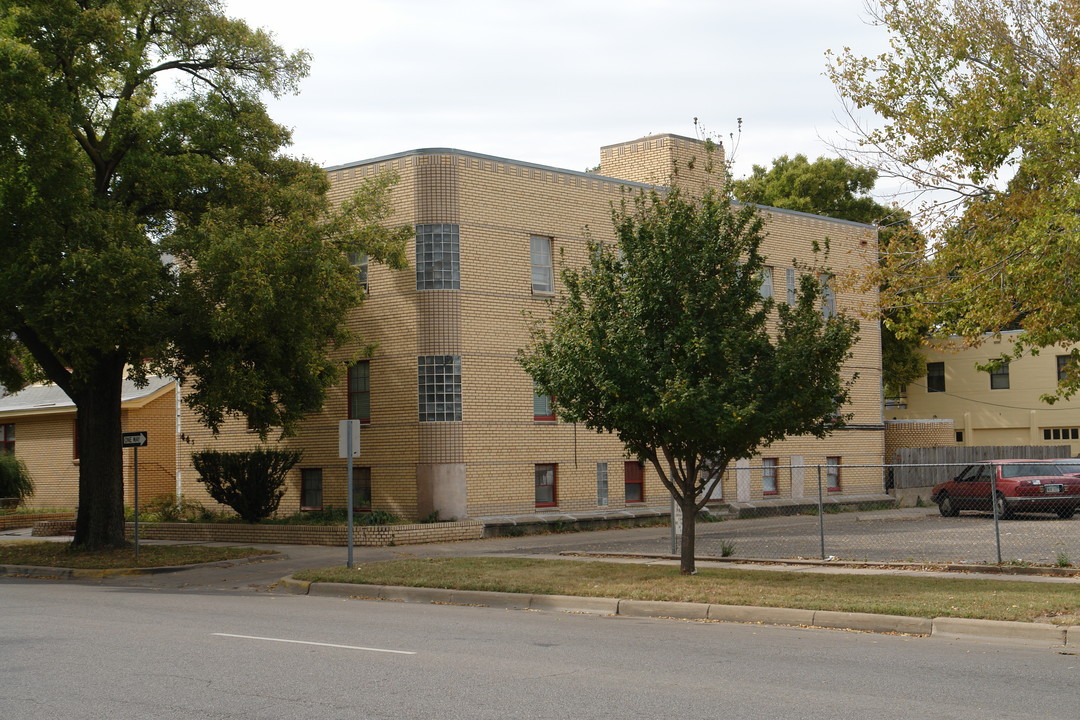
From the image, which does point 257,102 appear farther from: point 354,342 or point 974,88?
point 974,88

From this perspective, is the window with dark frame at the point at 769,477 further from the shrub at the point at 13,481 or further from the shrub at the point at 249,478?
the shrub at the point at 13,481

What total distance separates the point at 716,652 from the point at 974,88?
10804 mm

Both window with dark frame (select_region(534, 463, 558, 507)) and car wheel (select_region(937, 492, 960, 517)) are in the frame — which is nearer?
window with dark frame (select_region(534, 463, 558, 507))

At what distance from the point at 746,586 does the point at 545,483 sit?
1415 cm

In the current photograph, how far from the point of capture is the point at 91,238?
2011cm

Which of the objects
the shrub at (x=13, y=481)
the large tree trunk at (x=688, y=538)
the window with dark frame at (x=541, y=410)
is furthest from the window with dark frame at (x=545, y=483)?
the shrub at (x=13, y=481)

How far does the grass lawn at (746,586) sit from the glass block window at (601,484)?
1036cm

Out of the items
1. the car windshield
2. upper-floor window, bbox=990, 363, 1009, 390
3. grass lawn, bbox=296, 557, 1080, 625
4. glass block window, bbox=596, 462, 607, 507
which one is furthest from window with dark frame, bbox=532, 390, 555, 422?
upper-floor window, bbox=990, 363, 1009, 390

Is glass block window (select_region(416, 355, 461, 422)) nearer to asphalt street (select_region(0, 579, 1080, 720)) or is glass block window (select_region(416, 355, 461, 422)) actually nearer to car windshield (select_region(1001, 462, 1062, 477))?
asphalt street (select_region(0, 579, 1080, 720))

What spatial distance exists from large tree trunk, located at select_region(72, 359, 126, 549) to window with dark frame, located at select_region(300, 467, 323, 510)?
22.4 ft

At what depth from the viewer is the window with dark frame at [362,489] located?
28.1 m

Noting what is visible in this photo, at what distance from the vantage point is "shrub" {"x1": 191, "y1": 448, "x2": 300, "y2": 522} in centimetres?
2809

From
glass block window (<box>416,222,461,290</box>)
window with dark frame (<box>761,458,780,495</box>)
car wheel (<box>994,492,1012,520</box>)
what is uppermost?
glass block window (<box>416,222,461,290</box>)

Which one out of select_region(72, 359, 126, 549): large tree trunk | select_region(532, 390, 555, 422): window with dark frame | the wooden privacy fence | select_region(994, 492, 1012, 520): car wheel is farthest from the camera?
the wooden privacy fence
